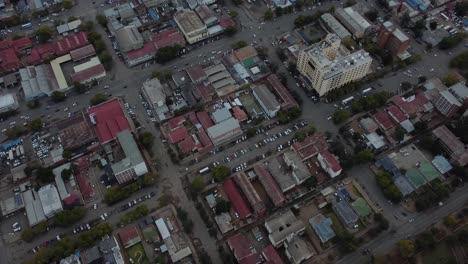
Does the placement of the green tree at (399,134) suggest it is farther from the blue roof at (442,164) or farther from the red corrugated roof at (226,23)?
the red corrugated roof at (226,23)

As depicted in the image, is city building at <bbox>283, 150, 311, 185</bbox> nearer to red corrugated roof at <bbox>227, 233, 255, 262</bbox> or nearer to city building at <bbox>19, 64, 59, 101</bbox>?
red corrugated roof at <bbox>227, 233, 255, 262</bbox>

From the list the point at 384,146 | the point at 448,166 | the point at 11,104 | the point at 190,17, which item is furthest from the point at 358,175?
the point at 11,104

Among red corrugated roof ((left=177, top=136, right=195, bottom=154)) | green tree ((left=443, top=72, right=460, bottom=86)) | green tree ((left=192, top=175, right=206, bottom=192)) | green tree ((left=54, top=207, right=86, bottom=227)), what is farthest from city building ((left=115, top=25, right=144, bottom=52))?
green tree ((left=443, top=72, right=460, bottom=86))

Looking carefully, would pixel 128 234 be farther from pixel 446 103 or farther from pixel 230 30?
pixel 446 103

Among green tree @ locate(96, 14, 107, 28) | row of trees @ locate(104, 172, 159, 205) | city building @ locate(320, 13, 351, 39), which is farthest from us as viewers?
green tree @ locate(96, 14, 107, 28)

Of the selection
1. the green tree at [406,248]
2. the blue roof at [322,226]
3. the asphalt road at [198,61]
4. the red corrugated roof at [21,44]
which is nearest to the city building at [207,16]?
the asphalt road at [198,61]

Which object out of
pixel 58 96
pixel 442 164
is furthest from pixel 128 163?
pixel 442 164
